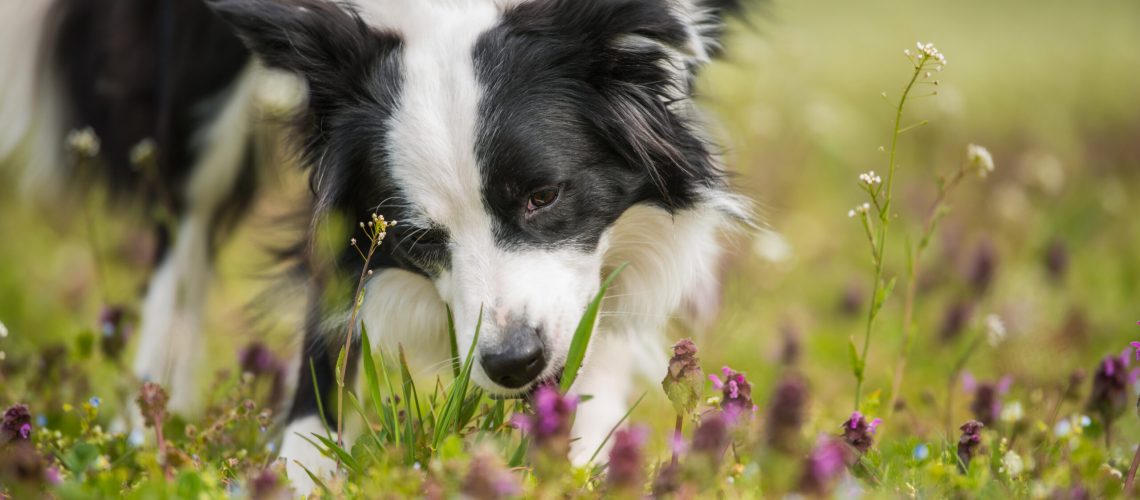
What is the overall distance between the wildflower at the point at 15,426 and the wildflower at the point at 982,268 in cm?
318

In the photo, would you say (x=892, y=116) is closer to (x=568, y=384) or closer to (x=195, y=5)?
(x=195, y=5)

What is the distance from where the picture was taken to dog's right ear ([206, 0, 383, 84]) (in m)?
2.65

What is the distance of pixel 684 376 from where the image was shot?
2.03 meters

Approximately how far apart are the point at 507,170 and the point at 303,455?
91 cm

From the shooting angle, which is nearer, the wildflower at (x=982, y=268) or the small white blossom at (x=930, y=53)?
the small white blossom at (x=930, y=53)

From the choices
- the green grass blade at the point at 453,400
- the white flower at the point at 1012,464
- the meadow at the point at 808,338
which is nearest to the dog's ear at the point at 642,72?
the meadow at the point at 808,338

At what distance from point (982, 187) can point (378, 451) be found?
15.5 ft

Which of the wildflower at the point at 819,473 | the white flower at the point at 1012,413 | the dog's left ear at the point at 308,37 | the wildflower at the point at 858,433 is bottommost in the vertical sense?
the white flower at the point at 1012,413

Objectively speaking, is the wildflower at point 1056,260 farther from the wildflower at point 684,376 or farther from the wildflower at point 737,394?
the wildflower at point 684,376

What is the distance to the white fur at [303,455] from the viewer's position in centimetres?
254

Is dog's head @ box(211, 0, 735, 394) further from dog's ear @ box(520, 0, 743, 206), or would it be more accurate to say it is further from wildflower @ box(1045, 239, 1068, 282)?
wildflower @ box(1045, 239, 1068, 282)

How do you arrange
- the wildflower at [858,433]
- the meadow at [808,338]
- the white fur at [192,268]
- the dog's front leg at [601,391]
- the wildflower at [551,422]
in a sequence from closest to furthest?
the wildflower at [551,422]
the meadow at [808,338]
the wildflower at [858,433]
the dog's front leg at [601,391]
the white fur at [192,268]

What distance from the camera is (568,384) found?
2.25 metres

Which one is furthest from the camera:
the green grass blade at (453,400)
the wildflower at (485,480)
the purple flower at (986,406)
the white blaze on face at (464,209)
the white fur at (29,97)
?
the white fur at (29,97)
